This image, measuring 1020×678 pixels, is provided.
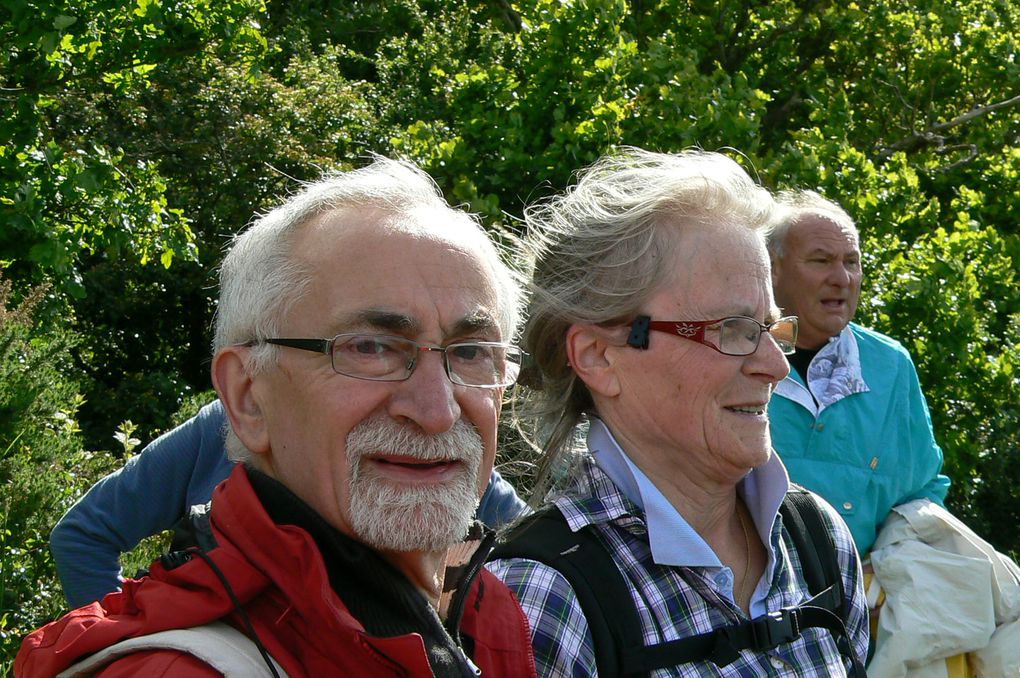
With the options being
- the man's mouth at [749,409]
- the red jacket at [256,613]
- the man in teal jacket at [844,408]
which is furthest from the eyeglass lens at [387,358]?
the man in teal jacket at [844,408]

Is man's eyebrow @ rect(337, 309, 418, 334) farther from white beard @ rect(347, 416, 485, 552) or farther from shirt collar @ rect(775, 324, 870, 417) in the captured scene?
shirt collar @ rect(775, 324, 870, 417)

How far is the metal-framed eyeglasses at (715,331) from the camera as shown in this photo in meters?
2.34

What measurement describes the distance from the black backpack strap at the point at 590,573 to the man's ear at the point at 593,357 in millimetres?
299

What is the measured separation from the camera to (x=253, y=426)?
183 cm

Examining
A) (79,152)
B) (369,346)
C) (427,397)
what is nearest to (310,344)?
(369,346)

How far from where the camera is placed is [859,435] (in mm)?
3340

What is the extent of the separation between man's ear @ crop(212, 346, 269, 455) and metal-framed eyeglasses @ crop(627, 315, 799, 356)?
84cm

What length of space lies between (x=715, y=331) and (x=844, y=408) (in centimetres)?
120

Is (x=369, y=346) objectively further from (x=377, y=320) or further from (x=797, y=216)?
(x=797, y=216)

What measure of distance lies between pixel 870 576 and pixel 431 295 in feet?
5.96

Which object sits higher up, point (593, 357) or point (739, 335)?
point (739, 335)

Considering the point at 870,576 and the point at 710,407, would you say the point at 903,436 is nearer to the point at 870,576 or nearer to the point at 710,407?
the point at 870,576

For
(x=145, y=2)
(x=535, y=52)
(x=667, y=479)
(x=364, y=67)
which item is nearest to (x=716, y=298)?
(x=667, y=479)

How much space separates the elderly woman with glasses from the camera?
2191 mm
